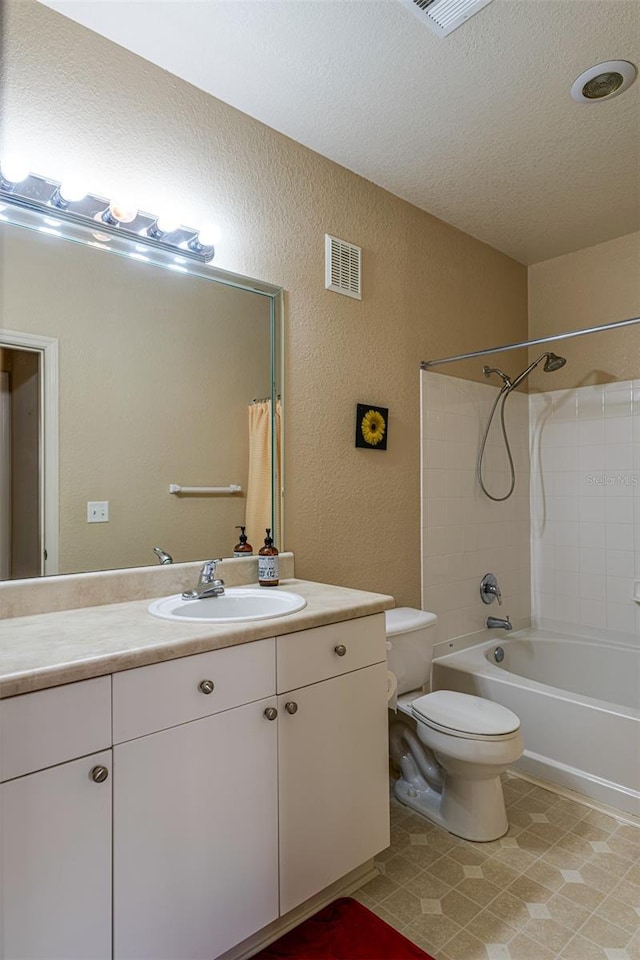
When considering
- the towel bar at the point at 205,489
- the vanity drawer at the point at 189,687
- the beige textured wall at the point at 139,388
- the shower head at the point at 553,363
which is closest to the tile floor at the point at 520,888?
the vanity drawer at the point at 189,687

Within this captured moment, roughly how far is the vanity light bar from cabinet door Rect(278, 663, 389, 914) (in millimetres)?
1439

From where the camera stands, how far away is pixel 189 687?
4.06 ft

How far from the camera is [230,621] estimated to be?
1.38 m

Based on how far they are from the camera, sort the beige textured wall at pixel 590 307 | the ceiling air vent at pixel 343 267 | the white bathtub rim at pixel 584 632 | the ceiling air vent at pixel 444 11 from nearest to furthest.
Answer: the ceiling air vent at pixel 444 11
the ceiling air vent at pixel 343 267
the white bathtub rim at pixel 584 632
the beige textured wall at pixel 590 307

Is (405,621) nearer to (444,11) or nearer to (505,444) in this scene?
(505,444)

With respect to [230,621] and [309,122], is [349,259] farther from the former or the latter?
[230,621]

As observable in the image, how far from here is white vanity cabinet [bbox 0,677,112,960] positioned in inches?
39.3

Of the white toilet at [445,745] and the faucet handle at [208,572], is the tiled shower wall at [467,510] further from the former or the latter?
the faucet handle at [208,572]

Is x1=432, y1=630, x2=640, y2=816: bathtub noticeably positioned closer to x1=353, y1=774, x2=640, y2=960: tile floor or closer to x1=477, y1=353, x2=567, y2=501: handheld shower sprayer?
x1=353, y1=774, x2=640, y2=960: tile floor

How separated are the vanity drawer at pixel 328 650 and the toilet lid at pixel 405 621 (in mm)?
427

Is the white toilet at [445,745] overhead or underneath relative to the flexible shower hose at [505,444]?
underneath

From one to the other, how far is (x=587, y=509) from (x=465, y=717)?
1676mm

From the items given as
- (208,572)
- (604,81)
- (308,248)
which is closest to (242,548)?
(208,572)

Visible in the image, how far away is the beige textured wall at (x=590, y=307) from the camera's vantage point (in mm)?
2966
